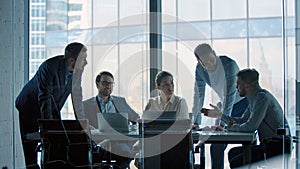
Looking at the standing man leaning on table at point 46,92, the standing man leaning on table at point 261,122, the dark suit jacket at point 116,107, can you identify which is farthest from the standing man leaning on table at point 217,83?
the standing man leaning on table at point 46,92

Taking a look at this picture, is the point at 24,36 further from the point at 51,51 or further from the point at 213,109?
the point at 213,109

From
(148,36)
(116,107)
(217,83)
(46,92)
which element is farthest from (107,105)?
(217,83)

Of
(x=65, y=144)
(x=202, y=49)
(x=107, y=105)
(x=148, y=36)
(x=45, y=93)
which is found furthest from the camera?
(x=148, y=36)

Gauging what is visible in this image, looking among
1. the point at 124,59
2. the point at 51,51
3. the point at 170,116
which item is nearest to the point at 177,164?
the point at 170,116

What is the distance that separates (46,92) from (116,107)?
0.65 meters

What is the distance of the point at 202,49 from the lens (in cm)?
443

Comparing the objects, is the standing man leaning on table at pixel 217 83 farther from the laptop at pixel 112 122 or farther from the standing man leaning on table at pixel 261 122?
the laptop at pixel 112 122

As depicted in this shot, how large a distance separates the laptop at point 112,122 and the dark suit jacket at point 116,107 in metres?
0.10

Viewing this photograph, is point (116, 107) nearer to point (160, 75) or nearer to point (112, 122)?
point (112, 122)

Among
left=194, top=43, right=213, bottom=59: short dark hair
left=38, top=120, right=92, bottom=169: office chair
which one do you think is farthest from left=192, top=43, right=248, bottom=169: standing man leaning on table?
left=38, top=120, right=92, bottom=169: office chair

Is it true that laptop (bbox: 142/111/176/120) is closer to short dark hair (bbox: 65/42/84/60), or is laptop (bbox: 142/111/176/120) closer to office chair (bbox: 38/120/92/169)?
office chair (bbox: 38/120/92/169)

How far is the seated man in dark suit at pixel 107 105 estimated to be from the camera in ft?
13.5

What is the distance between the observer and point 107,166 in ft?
13.1

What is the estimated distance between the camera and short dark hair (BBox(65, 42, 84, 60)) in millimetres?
4355
